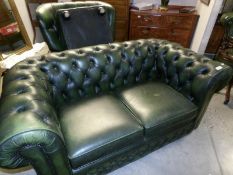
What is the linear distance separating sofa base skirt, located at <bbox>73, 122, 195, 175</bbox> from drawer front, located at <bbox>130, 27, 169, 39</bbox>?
183 cm

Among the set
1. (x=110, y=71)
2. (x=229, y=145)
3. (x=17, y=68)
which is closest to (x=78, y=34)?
(x=110, y=71)

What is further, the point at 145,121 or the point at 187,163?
the point at 187,163

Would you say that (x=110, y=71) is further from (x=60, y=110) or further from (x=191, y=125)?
(x=191, y=125)

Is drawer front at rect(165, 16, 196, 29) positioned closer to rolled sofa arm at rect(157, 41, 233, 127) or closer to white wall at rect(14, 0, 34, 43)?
rolled sofa arm at rect(157, 41, 233, 127)

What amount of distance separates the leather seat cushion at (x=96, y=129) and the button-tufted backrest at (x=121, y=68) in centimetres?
20

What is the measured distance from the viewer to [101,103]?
142cm

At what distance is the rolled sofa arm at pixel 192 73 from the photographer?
138cm

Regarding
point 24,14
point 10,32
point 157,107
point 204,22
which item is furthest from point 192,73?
point 24,14

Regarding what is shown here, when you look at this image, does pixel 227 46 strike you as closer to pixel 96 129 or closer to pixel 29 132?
pixel 96 129

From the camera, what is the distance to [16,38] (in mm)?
2086

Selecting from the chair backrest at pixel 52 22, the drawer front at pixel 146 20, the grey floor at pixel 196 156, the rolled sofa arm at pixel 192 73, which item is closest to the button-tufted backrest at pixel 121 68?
the rolled sofa arm at pixel 192 73

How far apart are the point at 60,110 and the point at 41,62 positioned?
15.9 inches

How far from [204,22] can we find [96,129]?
2257 millimetres

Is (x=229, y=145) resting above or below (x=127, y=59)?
below
